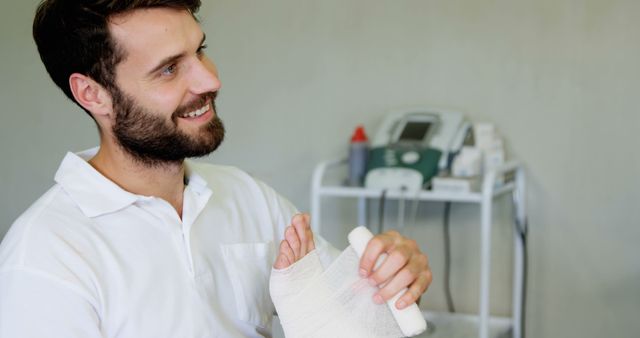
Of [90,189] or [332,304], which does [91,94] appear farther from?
[332,304]

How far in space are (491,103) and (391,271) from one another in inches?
56.7

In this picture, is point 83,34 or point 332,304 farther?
point 83,34

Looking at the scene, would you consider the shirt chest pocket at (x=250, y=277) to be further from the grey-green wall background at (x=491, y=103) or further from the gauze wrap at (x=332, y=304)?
the grey-green wall background at (x=491, y=103)

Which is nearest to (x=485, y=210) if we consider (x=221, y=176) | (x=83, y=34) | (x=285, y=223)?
(x=285, y=223)

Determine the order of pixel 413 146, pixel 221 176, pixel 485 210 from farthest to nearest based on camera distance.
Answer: pixel 413 146 → pixel 485 210 → pixel 221 176

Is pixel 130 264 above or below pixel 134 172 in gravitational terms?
below

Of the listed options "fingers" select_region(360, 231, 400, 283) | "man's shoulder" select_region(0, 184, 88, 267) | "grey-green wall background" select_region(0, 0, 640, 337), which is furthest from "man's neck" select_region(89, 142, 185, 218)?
"grey-green wall background" select_region(0, 0, 640, 337)

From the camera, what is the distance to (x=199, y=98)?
1312mm

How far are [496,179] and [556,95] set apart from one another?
0.35m

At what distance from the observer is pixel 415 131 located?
7.98 feet

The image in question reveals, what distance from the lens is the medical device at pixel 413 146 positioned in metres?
2.28

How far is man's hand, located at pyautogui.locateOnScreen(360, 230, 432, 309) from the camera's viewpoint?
117 centimetres

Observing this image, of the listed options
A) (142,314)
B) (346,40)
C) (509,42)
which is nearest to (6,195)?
(346,40)

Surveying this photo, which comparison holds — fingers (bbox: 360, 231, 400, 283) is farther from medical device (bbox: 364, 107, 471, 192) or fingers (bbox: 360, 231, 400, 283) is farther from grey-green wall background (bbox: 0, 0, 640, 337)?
grey-green wall background (bbox: 0, 0, 640, 337)
